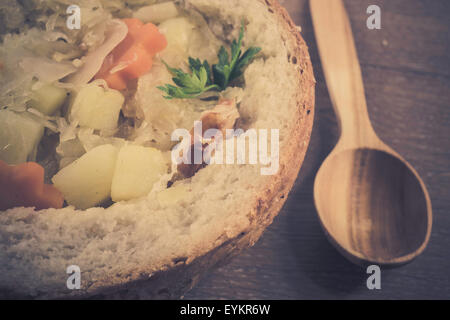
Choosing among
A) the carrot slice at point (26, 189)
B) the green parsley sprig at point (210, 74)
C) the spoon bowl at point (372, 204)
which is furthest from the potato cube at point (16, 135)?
the spoon bowl at point (372, 204)

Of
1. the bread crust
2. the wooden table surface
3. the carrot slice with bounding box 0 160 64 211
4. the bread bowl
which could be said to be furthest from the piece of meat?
the wooden table surface

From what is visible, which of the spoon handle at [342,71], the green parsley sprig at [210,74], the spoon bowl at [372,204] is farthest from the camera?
the spoon handle at [342,71]

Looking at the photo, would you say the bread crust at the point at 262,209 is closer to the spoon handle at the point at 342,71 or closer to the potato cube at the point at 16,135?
the spoon handle at the point at 342,71

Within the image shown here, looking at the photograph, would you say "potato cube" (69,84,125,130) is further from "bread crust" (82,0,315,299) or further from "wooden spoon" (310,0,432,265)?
"wooden spoon" (310,0,432,265)

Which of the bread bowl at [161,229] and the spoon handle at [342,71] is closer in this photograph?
the bread bowl at [161,229]

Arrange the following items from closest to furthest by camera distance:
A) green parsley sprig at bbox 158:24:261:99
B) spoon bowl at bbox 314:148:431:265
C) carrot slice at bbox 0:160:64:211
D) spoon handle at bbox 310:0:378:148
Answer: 1. carrot slice at bbox 0:160:64:211
2. green parsley sprig at bbox 158:24:261:99
3. spoon bowl at bbox 314:148:431:265
4. spoon handle at bbox 310:0:378:148

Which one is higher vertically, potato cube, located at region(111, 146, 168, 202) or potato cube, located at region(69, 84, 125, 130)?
potato cube, located at region(69, 84, 125, 130)

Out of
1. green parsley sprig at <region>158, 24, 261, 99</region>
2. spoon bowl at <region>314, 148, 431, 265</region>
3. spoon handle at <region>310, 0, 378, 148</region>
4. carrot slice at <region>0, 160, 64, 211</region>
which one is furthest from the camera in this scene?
spoon handle at <region>310, 0, 378, 148</region>

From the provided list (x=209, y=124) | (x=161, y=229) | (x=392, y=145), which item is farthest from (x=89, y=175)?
(x=392, y=145)
